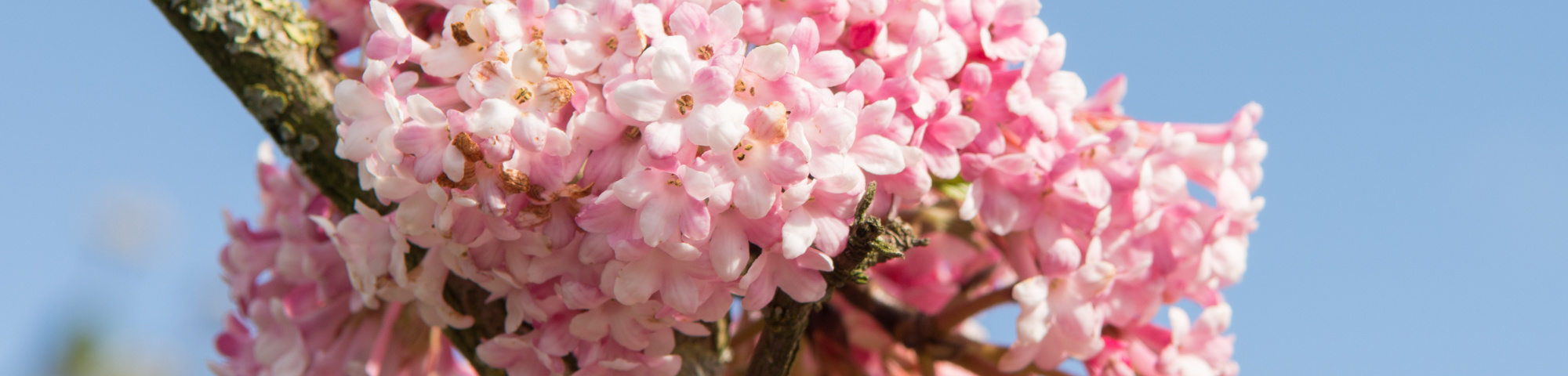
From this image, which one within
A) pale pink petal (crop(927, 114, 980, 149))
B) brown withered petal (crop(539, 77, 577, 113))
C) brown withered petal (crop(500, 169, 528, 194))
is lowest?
pale pink petal (crop(927, 114, 980, 149))

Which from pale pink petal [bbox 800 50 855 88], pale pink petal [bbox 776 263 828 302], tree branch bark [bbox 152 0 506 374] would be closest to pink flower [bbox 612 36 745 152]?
pale pink petal [bbox 800 50 855 88]

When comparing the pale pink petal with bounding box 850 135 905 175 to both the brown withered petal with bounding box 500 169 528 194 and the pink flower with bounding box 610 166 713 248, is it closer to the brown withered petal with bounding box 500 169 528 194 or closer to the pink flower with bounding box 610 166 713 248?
the pink flower with bounding box 610 166 713 248

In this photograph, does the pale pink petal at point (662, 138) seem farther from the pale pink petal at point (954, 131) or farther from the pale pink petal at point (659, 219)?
the pale pink petal at point (954, 131)

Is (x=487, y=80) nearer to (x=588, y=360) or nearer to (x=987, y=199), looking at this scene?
(x=588, y=360)

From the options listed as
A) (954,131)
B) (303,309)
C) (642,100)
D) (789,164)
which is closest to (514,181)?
(642,100)

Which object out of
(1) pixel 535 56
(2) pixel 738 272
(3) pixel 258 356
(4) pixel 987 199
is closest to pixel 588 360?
(2) pixel 738 272
